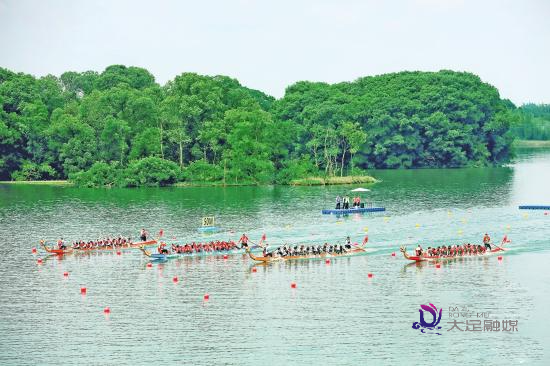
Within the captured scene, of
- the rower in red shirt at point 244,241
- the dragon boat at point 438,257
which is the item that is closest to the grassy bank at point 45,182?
the rower in red shirt at point 244,241

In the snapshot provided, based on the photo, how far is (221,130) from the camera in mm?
123188

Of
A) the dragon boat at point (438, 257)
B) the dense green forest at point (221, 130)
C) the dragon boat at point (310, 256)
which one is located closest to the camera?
the dragon boat at point (438, 257)

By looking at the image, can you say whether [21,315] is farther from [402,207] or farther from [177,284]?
[402,207]

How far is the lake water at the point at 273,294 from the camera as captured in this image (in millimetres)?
41531

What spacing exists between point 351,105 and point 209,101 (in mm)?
27925

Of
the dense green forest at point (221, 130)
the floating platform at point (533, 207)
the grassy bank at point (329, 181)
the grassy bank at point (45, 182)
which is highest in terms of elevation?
the dense green forest at point (221, 130)

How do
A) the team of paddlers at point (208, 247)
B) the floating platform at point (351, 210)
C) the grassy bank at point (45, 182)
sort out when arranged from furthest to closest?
the grassy bank at point (45, 182), the floating platform at point (351, 210), the team of paddlers at point (208, 247)

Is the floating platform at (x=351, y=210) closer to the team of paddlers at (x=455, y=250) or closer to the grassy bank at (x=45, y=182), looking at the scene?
the team of paddlers at (x=455, y=250)

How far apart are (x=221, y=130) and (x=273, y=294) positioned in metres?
73.2

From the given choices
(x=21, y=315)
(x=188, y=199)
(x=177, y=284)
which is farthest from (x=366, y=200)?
(x=21, y=315)

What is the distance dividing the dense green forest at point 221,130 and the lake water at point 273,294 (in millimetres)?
31090

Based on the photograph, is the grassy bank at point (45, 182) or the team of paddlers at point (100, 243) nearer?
the team of paddlers at point (100, 243)

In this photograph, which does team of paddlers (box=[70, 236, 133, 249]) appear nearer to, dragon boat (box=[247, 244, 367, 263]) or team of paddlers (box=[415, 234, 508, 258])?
dragon boat (box=[247, 244, 367, 263])

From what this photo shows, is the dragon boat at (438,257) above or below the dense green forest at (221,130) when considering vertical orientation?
below
